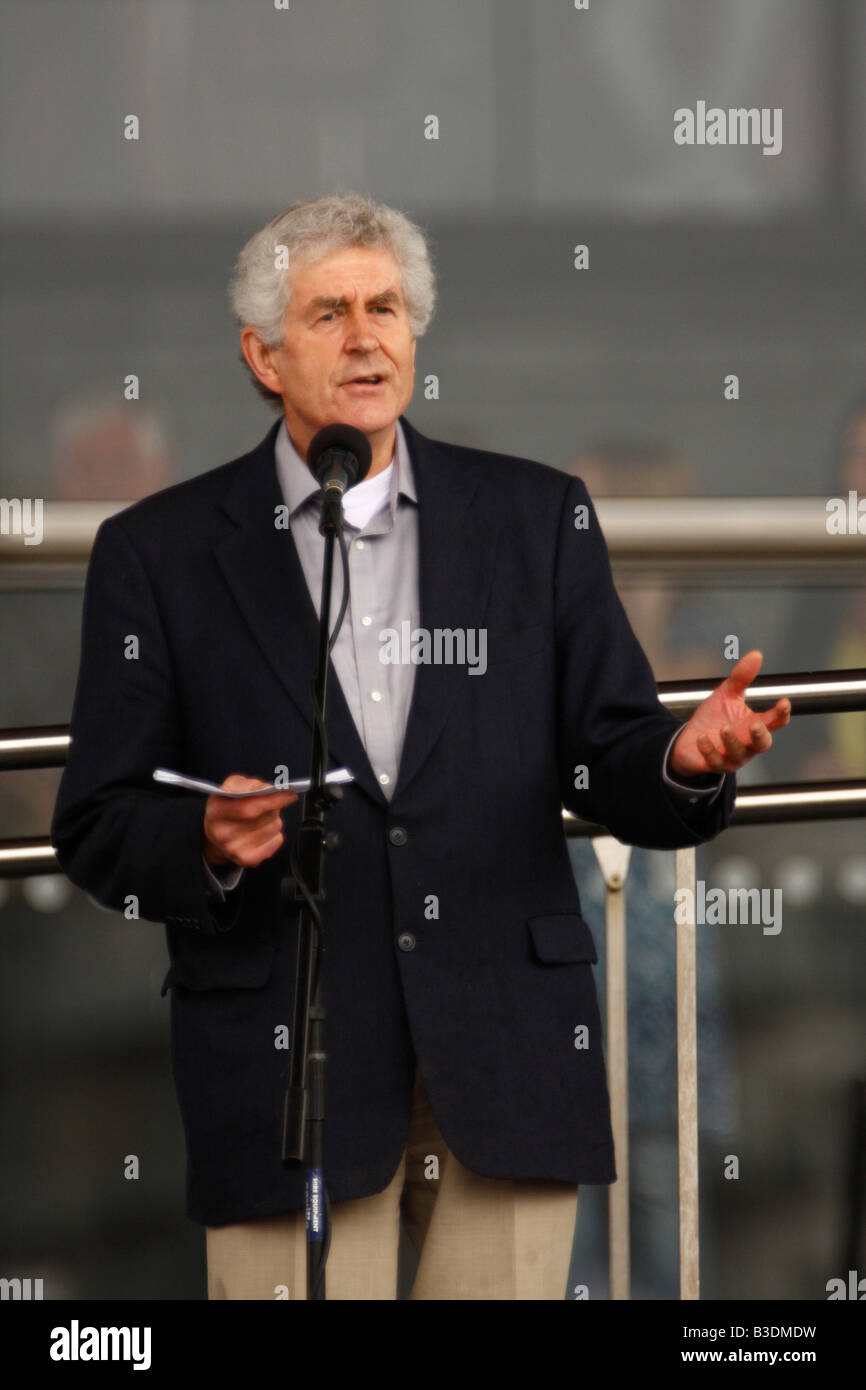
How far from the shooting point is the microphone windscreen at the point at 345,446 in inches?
A: 64.9

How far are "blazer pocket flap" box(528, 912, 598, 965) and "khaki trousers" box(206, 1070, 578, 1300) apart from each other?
0.16 metres

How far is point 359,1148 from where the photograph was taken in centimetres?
171

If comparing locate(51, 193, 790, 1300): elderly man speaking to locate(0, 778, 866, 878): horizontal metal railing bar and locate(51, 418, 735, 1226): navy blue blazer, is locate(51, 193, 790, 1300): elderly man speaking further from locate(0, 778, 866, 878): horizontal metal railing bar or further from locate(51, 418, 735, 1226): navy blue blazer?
locate(0, 778, 866, 878): horizontal metal railing bar

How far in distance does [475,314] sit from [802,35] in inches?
44.9

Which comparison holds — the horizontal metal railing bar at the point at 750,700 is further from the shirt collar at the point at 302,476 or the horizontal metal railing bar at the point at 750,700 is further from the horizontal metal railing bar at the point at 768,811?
the shirt collar at the point at 302,476

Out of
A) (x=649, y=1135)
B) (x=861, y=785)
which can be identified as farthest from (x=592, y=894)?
(x=861, y=785)

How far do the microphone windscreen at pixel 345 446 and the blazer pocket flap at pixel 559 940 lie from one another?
1.45ft

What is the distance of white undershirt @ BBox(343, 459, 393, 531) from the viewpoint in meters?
1.88

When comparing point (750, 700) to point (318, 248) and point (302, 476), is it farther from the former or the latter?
point (318, 248)

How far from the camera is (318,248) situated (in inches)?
73.4

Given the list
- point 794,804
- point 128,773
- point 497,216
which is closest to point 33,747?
point 128,773

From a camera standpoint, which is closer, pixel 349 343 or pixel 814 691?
pixel 349 343

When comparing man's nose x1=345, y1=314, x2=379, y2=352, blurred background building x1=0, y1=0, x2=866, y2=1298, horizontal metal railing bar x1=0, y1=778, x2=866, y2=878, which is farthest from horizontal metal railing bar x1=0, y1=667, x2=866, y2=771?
blurred background building x1=0, y1=0, x2=866, y2=1298

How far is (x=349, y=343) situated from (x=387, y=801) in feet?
1.44
